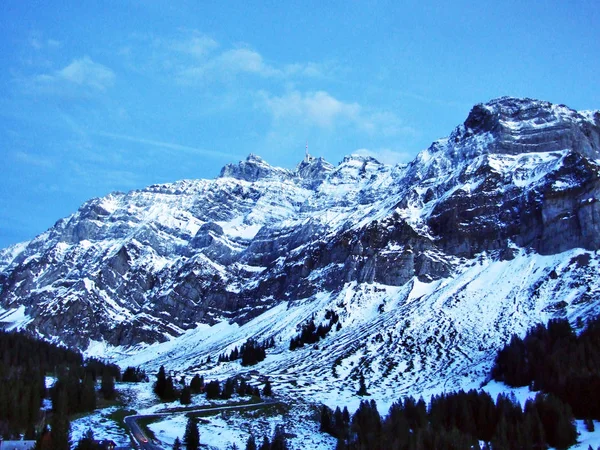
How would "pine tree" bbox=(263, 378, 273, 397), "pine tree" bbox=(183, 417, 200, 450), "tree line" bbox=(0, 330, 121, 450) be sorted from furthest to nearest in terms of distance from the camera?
"pine tree" bbox=(263, 378, 273, 397)
"pine tree" bbox=(183, 417, 200, 450)
"tree line" bbox=(0, 330, 121, 450)

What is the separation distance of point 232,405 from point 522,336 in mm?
76460

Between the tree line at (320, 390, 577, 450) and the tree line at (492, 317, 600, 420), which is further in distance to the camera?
the tree line at (492, 317, 600, 420)

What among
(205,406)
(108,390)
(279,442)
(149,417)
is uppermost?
(108,390)

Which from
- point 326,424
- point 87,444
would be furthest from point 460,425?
point 87,444

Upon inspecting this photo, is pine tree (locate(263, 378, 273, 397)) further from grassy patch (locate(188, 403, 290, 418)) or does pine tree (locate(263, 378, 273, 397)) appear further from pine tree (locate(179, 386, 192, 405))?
pine tree (locate(179, 386, 192, 405))

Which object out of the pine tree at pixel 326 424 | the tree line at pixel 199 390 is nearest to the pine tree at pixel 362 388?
the tree line at pixel 199 390

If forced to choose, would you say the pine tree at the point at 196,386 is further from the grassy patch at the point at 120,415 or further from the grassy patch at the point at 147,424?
the grassy patch at the point at 147,424

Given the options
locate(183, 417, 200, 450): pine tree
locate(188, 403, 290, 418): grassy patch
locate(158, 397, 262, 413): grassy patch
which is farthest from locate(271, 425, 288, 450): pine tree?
locate(158, 397, 262, 413): grassy patch

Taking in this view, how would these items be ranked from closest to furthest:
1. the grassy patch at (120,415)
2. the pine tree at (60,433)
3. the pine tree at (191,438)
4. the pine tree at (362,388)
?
the pine tree at (60,433) → the pine tree at (191,438) → the grassy patch at (120,415) → the pine tree at (362,388)

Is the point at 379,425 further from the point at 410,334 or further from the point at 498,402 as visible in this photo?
the point at 410,334

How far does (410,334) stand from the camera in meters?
193

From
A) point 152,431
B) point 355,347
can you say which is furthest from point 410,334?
point 152,431

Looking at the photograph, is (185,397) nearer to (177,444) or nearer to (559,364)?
(177,444)

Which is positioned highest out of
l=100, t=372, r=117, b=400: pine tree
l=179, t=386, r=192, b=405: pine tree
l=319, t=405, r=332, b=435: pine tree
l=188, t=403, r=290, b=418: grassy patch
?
l=100, t=372, r=117, b=400: pine tree
